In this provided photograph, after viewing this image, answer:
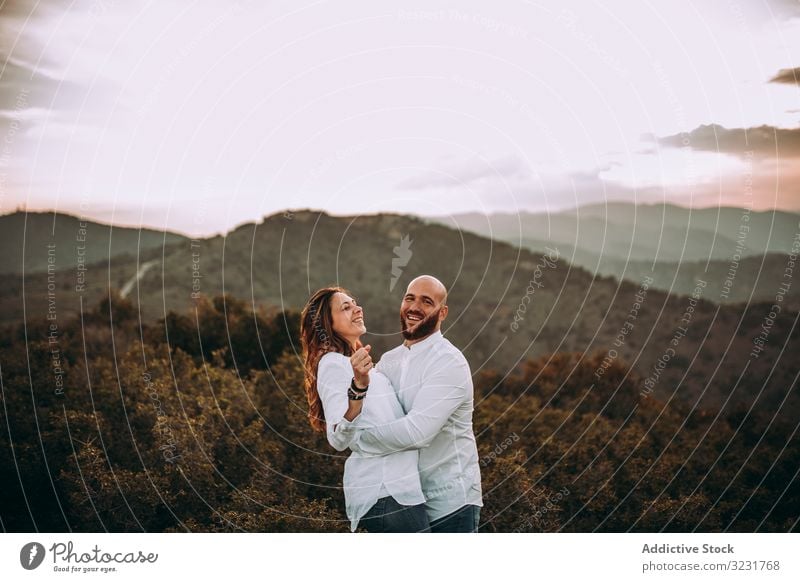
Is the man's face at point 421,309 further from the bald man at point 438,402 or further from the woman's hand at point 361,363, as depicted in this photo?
the woman's hand at point 361,363

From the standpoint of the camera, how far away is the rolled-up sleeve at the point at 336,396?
7621mm

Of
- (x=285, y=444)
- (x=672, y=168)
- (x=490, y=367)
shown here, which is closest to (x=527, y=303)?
(x=490, y=367)

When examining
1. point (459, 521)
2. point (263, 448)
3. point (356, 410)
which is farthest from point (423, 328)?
point (263, 448)

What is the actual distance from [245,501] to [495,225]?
19.2 feet

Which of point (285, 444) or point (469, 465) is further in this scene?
point (285, 444)

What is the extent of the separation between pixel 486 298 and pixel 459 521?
9903 millimetres

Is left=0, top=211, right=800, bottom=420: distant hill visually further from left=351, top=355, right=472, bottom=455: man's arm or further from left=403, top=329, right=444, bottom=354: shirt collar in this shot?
left=351, top=355, right=472, bottom=455: man's arm

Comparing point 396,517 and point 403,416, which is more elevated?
point 403,416

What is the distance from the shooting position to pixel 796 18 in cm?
1193

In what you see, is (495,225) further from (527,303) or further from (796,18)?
(796,18)

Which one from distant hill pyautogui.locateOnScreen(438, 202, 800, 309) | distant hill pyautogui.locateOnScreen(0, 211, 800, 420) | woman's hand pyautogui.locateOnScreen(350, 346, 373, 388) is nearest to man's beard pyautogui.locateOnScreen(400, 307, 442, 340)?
woman's hand pyautogui.locateOnScreen(350, 346, 373, 388)

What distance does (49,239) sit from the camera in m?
12.8

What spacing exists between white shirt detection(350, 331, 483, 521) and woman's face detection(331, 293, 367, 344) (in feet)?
1.54

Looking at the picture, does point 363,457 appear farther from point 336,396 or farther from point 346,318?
point 346,318
